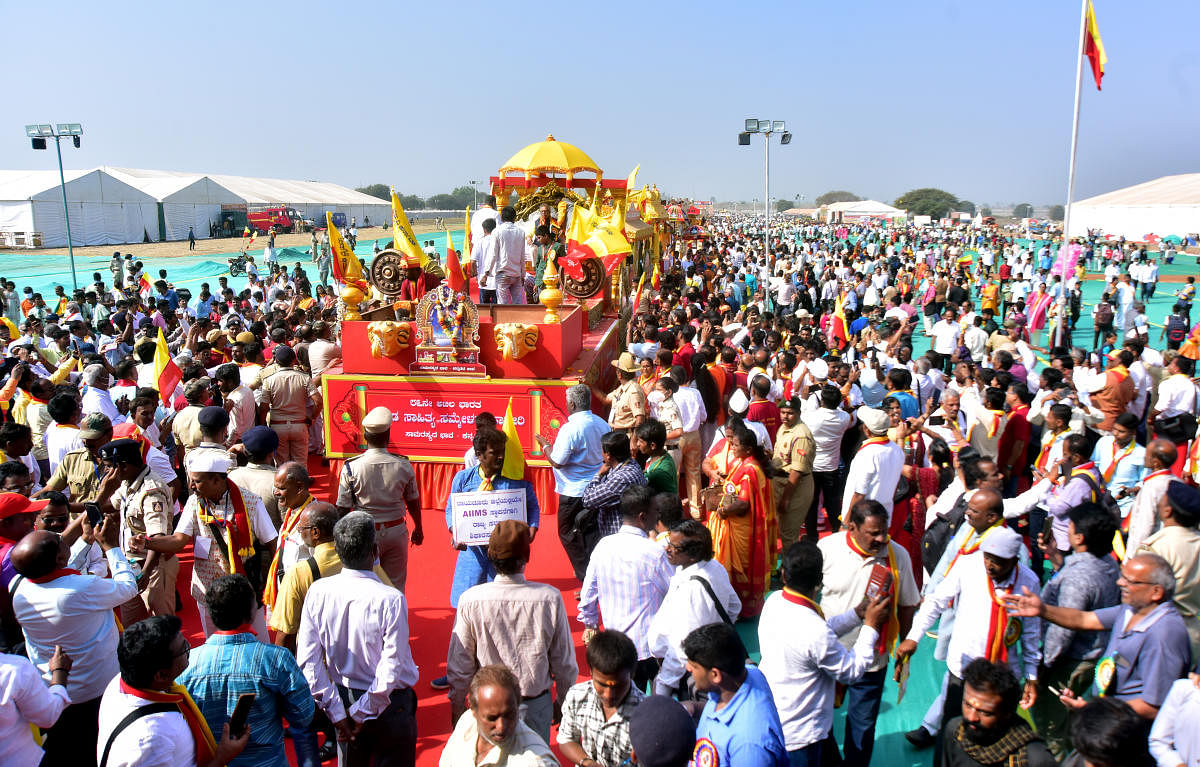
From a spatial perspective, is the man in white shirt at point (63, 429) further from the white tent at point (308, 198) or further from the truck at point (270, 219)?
the white tent at point (308, 198)

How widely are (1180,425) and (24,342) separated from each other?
39.1 ft

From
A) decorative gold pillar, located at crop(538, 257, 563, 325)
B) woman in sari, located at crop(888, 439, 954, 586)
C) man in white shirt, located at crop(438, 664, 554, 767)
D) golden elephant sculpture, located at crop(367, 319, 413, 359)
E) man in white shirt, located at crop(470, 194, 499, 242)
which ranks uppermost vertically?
man in white shirt, located at crop(470, 194, 499, 242)

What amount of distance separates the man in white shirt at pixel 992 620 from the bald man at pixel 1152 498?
56.9 inches

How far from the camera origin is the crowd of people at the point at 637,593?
2766mm

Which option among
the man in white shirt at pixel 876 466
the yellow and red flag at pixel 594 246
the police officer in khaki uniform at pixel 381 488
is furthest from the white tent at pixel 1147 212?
the police officer in khaki uniform at pixel 381 488

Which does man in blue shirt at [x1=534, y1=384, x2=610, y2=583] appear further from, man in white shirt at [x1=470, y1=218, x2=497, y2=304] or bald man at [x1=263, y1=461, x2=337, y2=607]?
man in white shirt at [x1=470, y1=218, x2=497, y2=304]

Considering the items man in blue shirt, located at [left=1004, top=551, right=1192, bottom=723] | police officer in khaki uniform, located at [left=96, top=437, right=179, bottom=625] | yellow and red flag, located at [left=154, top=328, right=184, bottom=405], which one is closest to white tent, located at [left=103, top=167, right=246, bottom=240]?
yellow and red flag, located at [left=154, top=328, right=184, bottom=405]

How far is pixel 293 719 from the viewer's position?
A: 307 cm

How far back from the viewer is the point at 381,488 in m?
4.88

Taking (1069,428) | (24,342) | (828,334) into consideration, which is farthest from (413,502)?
(828,334)

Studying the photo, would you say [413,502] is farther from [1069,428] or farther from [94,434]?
[1069,428]

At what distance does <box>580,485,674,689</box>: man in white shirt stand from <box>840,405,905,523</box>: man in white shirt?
179 cm

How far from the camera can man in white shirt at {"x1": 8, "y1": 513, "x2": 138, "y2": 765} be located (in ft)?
10.9

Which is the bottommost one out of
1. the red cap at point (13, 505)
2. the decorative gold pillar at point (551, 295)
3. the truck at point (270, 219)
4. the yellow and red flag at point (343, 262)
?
the red cap at point (13, 505)
